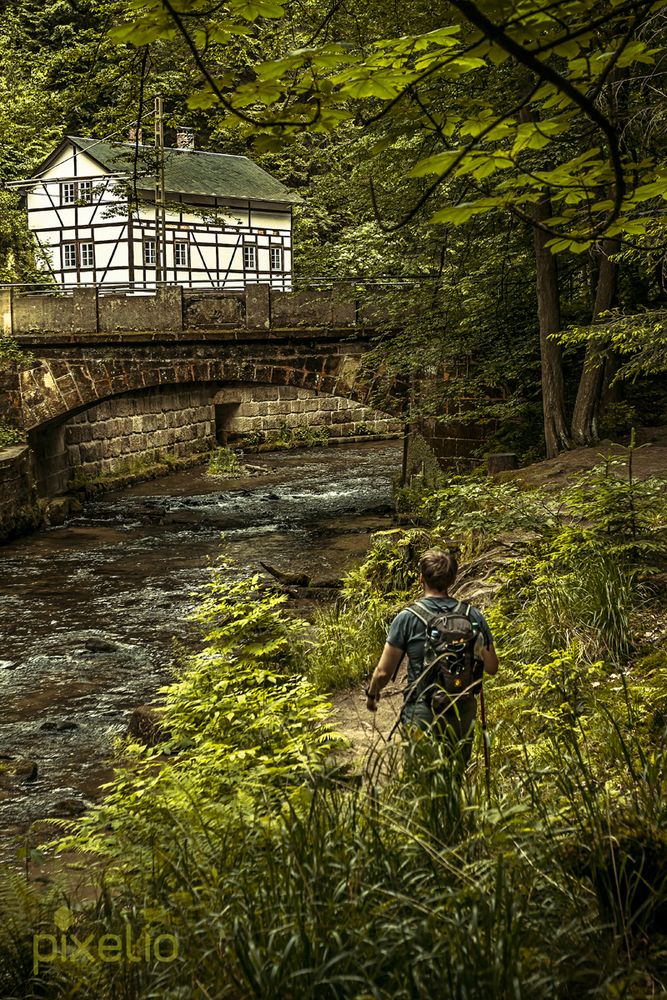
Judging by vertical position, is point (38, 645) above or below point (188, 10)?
below

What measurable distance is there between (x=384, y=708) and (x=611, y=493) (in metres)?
2.04

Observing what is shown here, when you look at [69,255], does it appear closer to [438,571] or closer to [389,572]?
[389,572]

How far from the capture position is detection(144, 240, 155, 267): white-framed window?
30.6 m

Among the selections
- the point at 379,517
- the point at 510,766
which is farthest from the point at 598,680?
the point at 379,517

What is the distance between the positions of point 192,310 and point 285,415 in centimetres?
1028

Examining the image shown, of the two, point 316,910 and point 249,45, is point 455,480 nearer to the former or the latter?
point 249,45

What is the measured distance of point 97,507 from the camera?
19.4 metres

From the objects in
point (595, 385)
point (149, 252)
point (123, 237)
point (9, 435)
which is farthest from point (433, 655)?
point (149, 252)

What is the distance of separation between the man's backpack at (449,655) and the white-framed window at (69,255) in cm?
2870

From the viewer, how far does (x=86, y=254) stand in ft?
101

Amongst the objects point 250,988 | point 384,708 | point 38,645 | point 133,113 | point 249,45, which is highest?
point 249,45

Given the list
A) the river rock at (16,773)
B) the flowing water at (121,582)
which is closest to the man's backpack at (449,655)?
the flowing water at (121,582)

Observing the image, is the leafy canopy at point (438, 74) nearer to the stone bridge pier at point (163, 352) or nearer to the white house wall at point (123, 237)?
the stone bridge pier at point (163, 352)

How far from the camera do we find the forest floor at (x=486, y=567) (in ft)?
19.6
